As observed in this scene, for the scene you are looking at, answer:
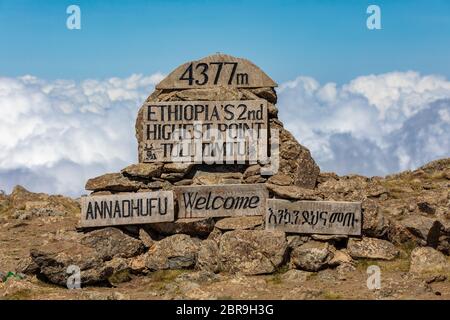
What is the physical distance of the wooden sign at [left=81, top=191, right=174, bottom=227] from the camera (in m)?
23.2

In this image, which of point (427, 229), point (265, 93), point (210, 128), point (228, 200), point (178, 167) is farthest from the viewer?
point (265, 93)

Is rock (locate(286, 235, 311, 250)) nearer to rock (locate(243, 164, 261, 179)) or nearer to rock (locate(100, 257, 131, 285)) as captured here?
rock (locate(243, 164, 261, 179))

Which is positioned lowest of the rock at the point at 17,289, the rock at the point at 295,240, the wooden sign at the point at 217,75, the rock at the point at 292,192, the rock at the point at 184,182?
the rock at the point at 17,289

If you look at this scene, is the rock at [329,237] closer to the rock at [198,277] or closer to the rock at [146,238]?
the rock at [198,277]

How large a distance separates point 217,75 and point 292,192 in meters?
4.32

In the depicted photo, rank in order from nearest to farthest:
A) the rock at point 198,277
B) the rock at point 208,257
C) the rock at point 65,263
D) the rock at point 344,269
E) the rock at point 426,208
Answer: the rock at point 198,277, the rock at point 344,269, the rock at point 65,263, the rock at point 208,257, the rock at point 426,208

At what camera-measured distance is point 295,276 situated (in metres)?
21.1

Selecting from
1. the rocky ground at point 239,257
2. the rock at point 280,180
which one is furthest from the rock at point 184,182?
the rock at point 280,180

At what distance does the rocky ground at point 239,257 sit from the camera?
1989 centimetres

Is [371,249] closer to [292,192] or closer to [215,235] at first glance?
[292,192]

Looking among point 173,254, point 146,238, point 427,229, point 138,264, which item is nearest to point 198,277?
point 173,254

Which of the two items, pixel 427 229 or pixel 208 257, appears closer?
pixel 208 257

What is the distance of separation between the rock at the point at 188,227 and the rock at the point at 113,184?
1.25m
